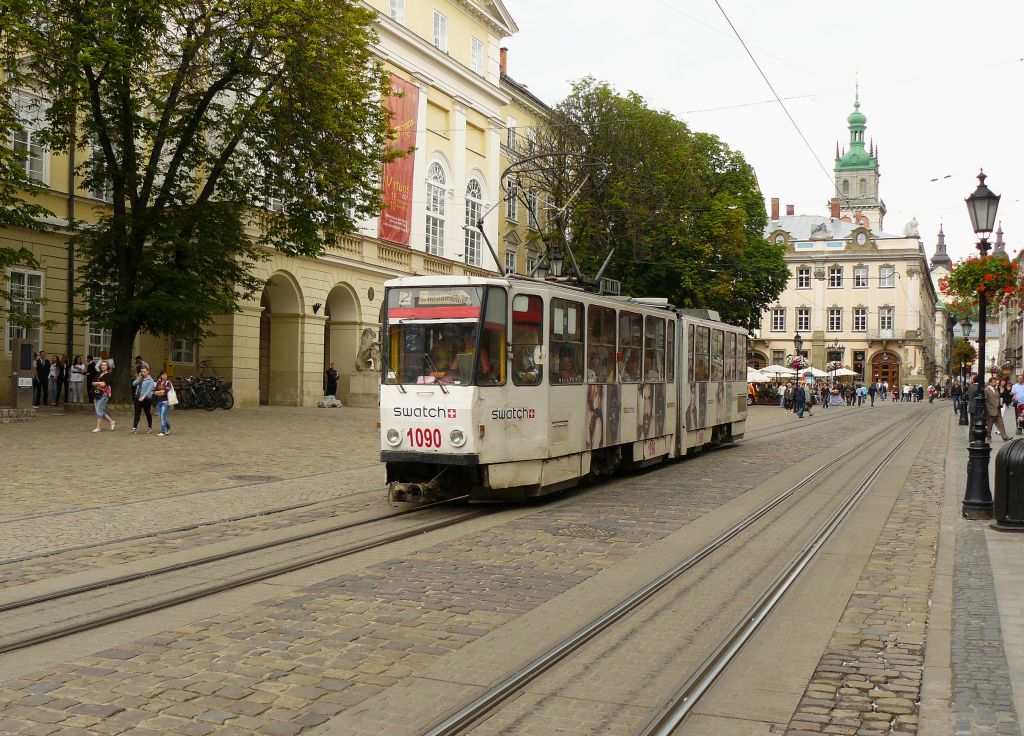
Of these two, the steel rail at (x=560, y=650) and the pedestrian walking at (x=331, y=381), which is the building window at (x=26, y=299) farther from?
the steel rail at (x=560, y=650)

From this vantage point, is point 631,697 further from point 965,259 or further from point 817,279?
point 817,279

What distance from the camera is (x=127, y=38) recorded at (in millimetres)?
24578

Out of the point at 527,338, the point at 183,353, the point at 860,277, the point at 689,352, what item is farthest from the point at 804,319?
the point at 527,338

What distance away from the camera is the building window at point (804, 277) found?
3885 inches

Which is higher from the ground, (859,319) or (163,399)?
(859,319)

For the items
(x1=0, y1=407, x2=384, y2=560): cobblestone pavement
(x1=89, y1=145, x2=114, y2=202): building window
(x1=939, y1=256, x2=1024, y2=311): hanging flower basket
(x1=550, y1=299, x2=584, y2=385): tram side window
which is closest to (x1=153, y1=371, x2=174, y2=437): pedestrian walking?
(x1=0, y1=407, x2=384, y2=560): cobblestone pavement

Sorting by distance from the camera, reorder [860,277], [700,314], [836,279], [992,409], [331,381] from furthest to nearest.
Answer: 1. [836,279]
2. [860,277]
3. [331,381]
4. [992,409]
5. [700,314]

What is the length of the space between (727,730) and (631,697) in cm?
63


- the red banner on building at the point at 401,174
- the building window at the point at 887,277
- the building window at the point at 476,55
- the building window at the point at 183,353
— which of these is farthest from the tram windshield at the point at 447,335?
the building window at the point at 887,277

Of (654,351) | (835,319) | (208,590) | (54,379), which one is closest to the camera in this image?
(208,590)

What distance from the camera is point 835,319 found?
9788 cm

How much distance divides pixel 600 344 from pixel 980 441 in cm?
515

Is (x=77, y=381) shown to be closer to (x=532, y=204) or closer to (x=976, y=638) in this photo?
(x=532, y=204)

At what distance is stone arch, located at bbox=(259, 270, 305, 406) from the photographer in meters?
37.2
